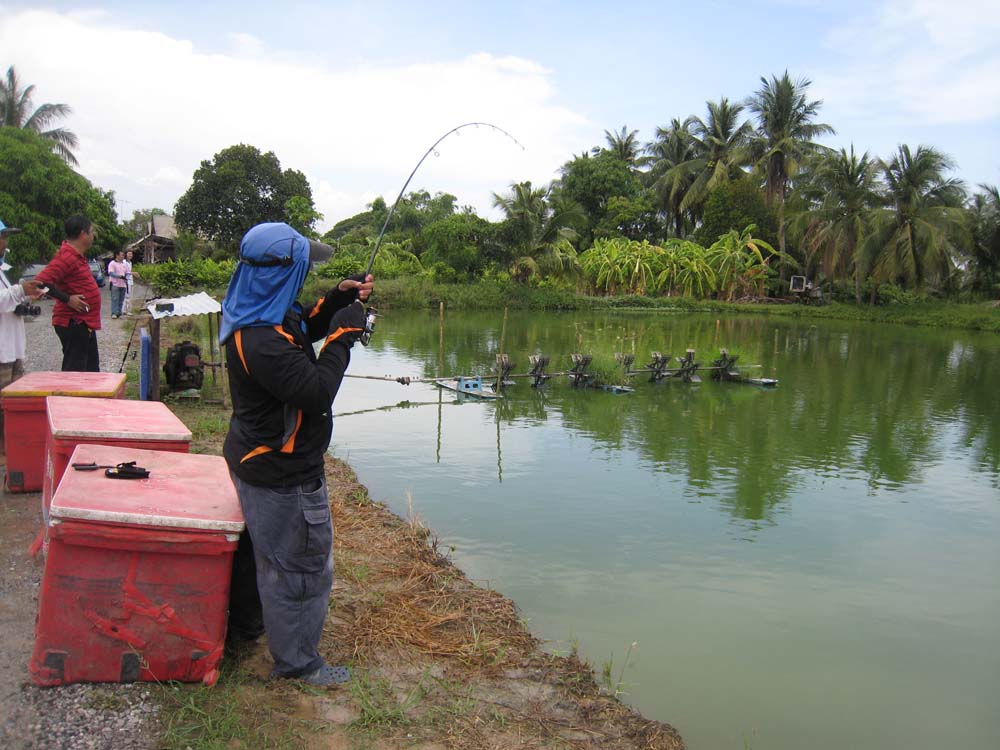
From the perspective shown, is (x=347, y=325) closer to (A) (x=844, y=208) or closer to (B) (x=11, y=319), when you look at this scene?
(B) (x=11, y=319)

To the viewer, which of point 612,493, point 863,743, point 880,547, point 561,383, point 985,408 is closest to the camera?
point 863,743

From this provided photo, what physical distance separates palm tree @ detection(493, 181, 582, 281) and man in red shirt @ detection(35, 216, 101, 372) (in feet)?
85.7

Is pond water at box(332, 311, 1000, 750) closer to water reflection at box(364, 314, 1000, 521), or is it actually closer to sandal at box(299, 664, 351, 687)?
water reflection at box(364, 314, 1000, 521)

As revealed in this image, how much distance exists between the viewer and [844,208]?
31688mm

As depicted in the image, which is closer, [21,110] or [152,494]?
[152,494]

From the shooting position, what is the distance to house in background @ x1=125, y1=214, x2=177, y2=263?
131 ft

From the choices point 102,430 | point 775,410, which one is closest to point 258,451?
point 102,430

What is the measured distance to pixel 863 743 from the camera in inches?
139

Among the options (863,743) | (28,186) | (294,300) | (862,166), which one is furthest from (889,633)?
(862,166)

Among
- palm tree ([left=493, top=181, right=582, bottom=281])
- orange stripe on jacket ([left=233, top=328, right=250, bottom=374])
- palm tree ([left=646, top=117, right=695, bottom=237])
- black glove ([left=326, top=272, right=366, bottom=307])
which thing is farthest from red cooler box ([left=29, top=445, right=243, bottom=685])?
palm tree ([left=646, top=117, right=695, bottom=237])

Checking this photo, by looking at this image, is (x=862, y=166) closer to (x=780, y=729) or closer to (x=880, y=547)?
(x=880, y=547)

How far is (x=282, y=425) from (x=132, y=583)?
26.4 inches

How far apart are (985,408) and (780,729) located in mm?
10756

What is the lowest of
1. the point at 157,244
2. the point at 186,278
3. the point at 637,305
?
the point at 637,305
